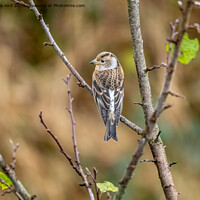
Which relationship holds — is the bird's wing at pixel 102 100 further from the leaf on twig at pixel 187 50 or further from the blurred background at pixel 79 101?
the blurred background at pixel 79 101

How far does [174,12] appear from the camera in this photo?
6.72 meters

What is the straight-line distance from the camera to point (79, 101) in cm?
675

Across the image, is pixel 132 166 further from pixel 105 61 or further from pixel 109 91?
pixel 105 61

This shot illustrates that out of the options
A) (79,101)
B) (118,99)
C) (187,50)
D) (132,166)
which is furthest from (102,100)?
(79,101)

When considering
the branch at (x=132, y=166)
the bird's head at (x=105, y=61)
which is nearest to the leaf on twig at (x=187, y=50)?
the branch at (x=132, y=166)

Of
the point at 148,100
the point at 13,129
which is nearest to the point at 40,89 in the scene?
the point at 13,129

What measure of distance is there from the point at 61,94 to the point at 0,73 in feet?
2.95

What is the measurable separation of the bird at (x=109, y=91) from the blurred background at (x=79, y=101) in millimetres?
1815

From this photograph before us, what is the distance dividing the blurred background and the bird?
5.95 feet

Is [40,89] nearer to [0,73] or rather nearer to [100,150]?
[0,73]

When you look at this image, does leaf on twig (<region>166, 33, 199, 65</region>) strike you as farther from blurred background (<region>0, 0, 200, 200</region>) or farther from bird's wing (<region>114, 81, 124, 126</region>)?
blurred background (<region>0, 0, 200, 200</region>)

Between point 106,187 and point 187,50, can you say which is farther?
point 106,187

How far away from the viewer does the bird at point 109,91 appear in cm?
349

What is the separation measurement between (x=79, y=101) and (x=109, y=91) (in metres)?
2.78
